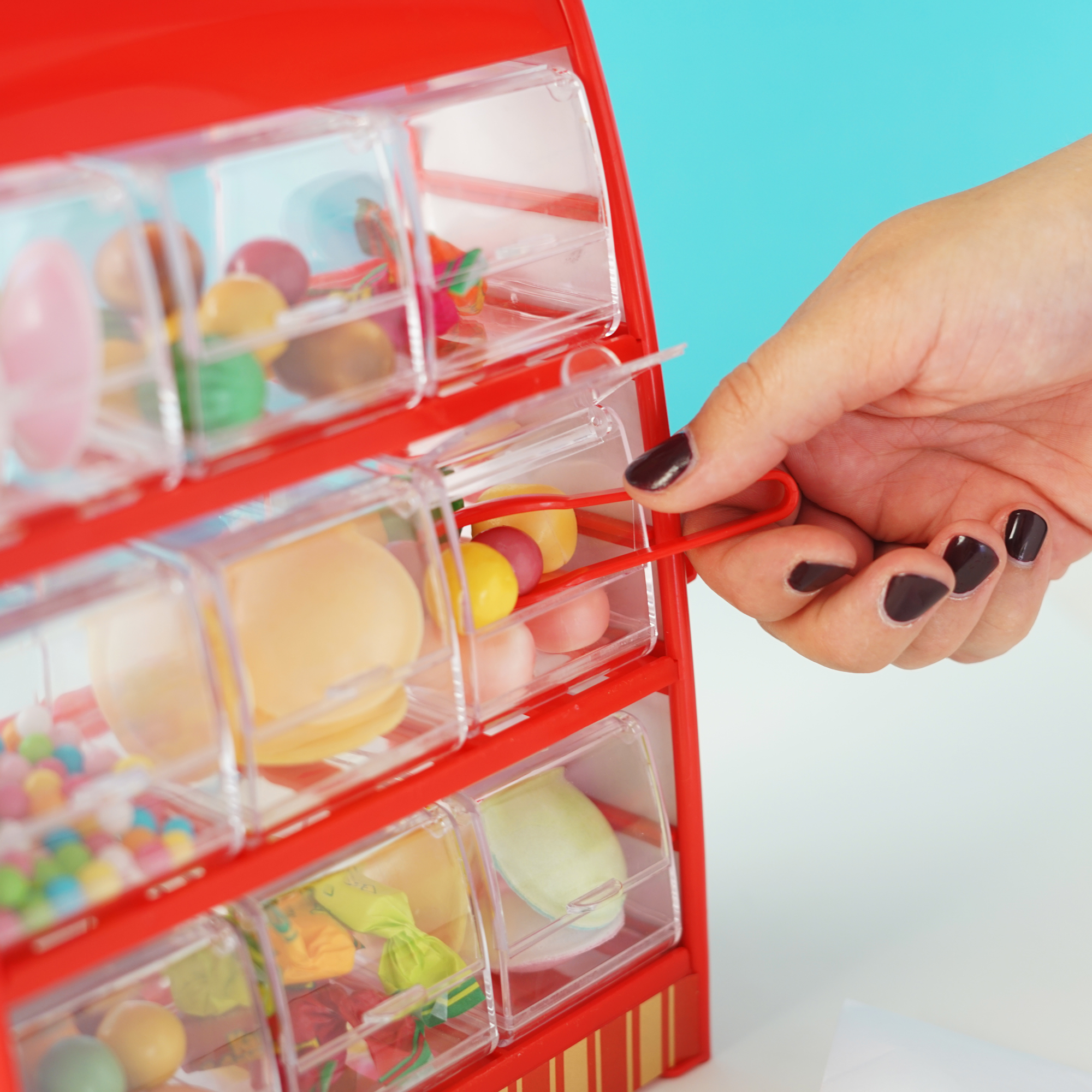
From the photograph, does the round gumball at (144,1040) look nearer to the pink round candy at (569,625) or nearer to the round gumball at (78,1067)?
the round gumball at (78,1067)

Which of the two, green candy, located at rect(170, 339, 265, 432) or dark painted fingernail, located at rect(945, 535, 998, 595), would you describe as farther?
dark painted fingernail, located at rect(945, 535, 998, 595)

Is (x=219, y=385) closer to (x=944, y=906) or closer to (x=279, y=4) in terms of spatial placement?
(x=279, y=4)

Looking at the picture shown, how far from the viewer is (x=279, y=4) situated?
0.68m

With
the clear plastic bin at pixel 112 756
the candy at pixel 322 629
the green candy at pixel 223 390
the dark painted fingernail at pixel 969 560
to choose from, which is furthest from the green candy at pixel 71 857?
the dark painted fingernail at pixel 969 560

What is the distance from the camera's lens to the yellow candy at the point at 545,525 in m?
0.89

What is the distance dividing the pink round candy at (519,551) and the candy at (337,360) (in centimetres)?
17

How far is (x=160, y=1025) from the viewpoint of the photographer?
713 mm

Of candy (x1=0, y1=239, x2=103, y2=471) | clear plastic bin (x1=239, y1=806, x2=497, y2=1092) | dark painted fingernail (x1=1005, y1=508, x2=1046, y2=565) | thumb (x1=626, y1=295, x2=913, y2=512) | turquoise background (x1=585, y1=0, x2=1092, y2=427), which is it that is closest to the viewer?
candy (x1=0, y1=239, x2=103, y2=471)

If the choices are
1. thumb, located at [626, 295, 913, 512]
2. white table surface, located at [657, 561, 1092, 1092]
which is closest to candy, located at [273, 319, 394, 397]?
thumb, located at [626, 295, 913, 512]

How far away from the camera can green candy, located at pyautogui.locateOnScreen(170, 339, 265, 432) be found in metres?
0.62

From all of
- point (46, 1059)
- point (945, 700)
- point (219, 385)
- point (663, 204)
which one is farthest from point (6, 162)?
point (663, 204)

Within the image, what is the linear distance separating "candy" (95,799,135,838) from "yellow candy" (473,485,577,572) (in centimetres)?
31

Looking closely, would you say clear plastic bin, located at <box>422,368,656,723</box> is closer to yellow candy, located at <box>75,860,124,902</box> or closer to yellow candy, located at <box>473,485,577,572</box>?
yellow candy, located at <box>473,485,577,572</box>

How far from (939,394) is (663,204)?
1.65 m
